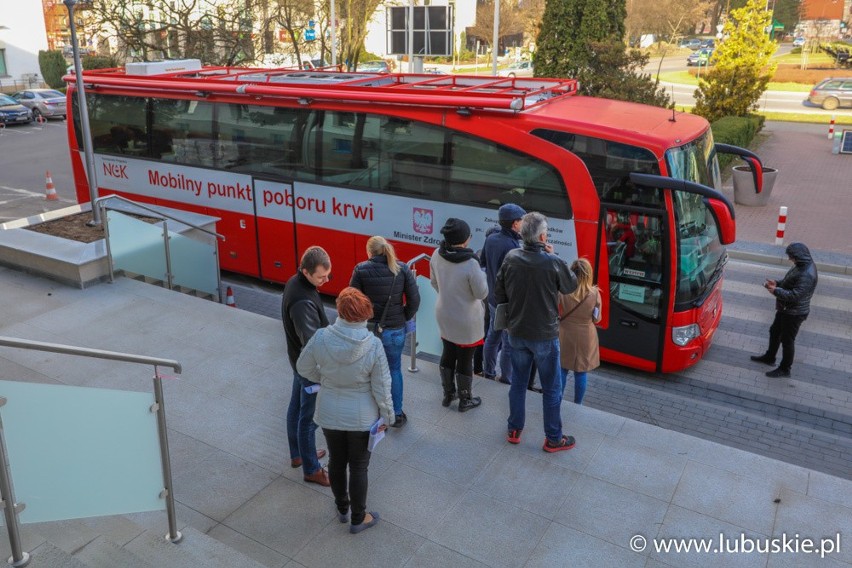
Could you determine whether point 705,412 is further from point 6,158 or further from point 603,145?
point 6,158

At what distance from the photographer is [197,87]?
11023mm

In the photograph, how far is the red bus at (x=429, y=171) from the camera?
789cm

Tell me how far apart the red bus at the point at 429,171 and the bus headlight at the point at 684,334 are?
0.03m

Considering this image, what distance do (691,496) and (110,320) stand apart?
6.35 metres

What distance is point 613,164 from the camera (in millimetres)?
7828

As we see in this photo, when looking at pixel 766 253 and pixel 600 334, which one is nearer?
pixel 600 334

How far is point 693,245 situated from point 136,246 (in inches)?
263

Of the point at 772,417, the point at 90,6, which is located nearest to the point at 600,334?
the point at 772,417

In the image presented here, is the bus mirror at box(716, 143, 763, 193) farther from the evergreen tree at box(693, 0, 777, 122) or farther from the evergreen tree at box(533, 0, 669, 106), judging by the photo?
the evergreen tree at box(693, 0, 777, 122)

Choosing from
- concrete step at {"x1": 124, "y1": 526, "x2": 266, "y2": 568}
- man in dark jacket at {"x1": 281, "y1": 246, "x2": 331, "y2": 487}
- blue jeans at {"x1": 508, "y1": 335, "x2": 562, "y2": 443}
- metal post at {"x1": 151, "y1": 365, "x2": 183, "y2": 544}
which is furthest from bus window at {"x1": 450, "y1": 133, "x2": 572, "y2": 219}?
concrete step at {"x1": 124, "y1": 526, "x2": 266, "y2": 568}

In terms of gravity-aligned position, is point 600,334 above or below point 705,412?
above

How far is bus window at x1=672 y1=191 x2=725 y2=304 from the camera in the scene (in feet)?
25.5

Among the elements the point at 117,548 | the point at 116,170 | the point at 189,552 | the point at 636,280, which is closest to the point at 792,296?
the point at 636,280

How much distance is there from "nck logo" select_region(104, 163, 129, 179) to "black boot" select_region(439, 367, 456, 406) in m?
8.08
